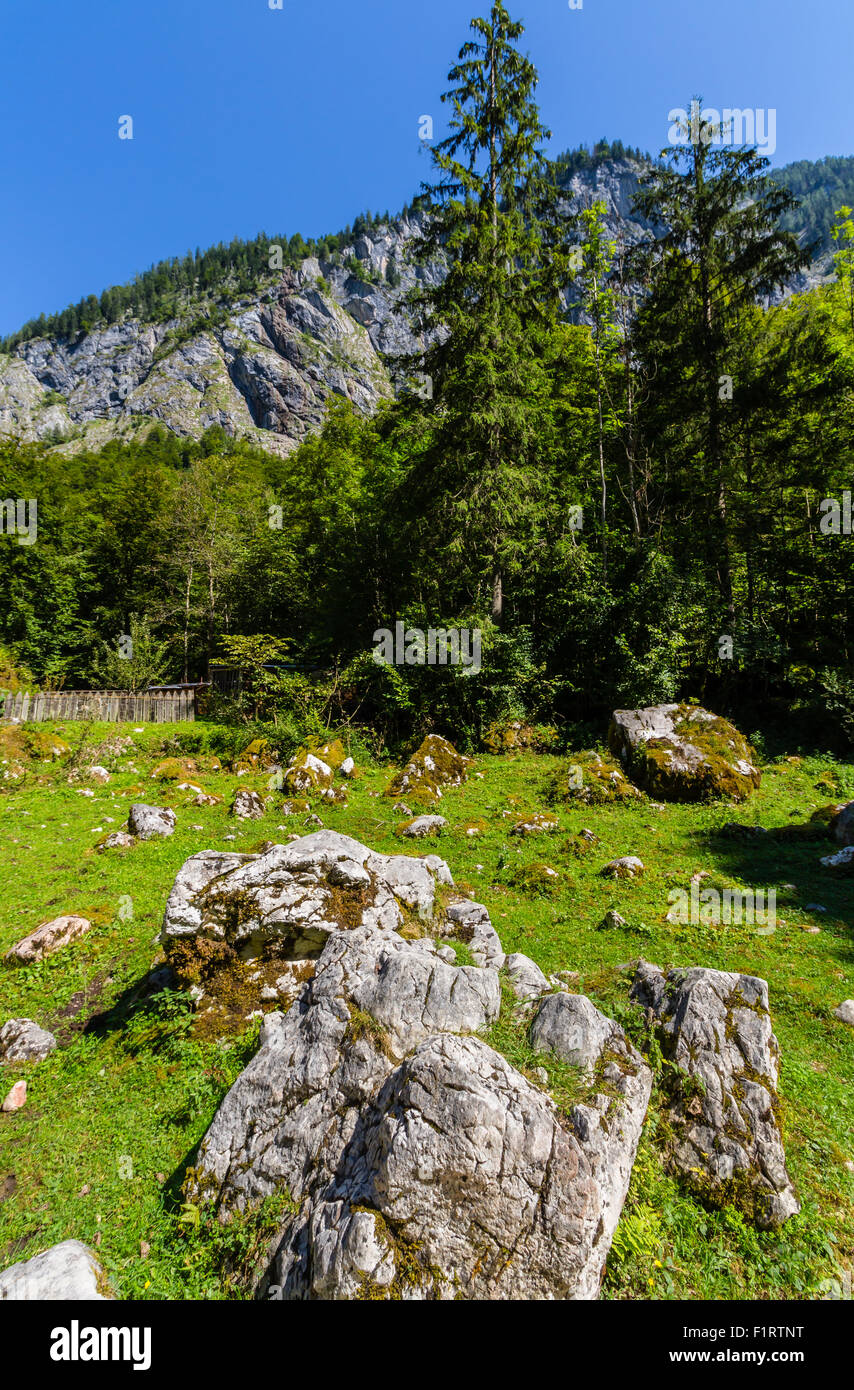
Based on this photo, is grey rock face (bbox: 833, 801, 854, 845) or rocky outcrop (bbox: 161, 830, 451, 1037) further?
grey rock face (bbox: 833, 801, 854, 845)

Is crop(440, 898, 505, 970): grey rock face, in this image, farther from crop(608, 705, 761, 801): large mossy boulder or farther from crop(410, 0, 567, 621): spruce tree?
crop(410, 0, 567, 621): spruce tree

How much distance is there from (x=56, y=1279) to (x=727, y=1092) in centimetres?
415

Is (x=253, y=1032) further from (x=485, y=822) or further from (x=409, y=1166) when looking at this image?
(x=485, y=822)

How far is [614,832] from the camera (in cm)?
981

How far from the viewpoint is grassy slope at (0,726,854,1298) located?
10.1ft

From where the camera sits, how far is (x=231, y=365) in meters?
134

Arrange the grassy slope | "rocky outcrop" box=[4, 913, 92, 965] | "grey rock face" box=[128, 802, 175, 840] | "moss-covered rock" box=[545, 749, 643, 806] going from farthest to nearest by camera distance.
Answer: "moss-covered rock" box=[545, 749, 643, 806] → "grey rock face" box=[128, 802, 175, 840] → "rocky outcrop" box=[4, 913, 92, 965] → the grassy slope

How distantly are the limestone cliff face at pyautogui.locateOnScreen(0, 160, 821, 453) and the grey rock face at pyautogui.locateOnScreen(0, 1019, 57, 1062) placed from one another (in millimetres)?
123740

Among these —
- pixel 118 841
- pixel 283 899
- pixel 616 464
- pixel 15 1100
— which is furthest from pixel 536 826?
pixel 616 464

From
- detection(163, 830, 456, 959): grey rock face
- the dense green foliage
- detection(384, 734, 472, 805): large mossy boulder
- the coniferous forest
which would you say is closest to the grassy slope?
the coniferous forest

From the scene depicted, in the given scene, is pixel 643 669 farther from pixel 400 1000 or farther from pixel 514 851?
pixel 400 1000

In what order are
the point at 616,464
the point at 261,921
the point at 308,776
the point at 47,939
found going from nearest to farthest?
the point at 261,921, the point at 47,939, the point at 308,776, the point at 616,464

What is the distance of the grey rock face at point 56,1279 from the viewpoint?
9.02 feet
